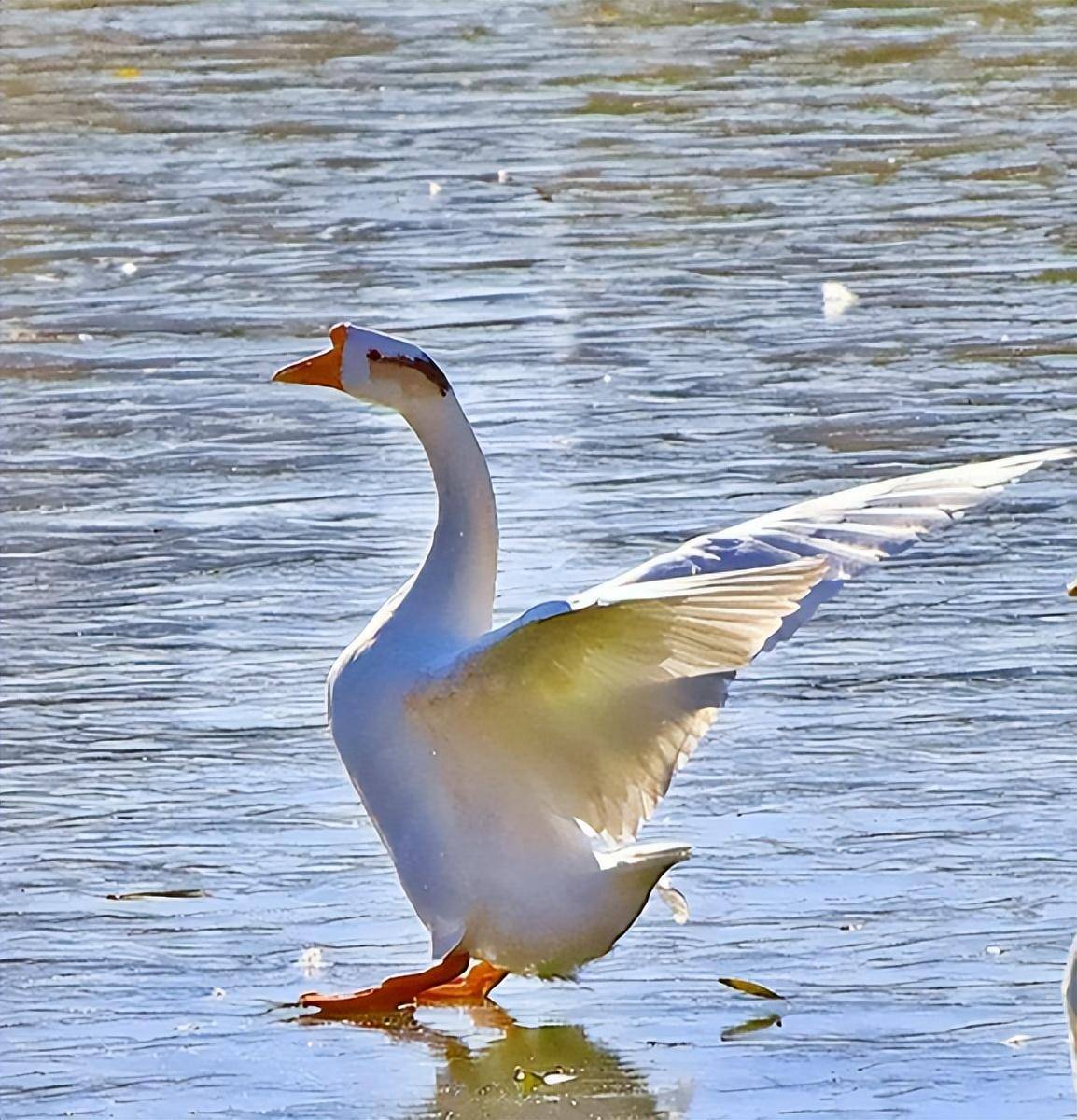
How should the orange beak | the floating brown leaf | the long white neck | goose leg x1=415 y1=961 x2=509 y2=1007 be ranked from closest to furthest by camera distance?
the floating brown leaf
goose leg x1=415 y1=961 x2=509 y2=1007
the long white neck
the orange beak

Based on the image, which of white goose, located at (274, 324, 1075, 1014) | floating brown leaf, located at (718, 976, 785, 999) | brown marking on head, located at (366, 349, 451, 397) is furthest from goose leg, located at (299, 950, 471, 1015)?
brown marking on head, located at (366, 349, 451, 397)

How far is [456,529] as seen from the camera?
17.0 feet

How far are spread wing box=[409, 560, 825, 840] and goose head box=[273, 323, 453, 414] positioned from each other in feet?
2.08

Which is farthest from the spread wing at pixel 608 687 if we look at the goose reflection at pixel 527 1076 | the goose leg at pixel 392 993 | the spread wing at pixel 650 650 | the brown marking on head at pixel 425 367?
the brown marking on head at pixel 425 367

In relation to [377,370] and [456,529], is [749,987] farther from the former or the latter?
[377,370]

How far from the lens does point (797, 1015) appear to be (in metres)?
4.53

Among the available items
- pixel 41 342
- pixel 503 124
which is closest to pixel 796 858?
pixel 41 342

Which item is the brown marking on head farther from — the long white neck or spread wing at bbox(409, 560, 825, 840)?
spread wing at bbox(409, 560, 825, 840)

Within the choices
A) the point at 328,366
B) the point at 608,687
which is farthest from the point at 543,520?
the point at 608,687

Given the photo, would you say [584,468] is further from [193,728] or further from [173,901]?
[173,901]

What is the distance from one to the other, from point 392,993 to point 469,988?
30 cm

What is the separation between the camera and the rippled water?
179 inches

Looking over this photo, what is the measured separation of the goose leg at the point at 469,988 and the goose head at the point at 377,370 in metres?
1.02

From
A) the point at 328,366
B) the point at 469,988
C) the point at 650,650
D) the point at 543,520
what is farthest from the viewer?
the point at 543,520
